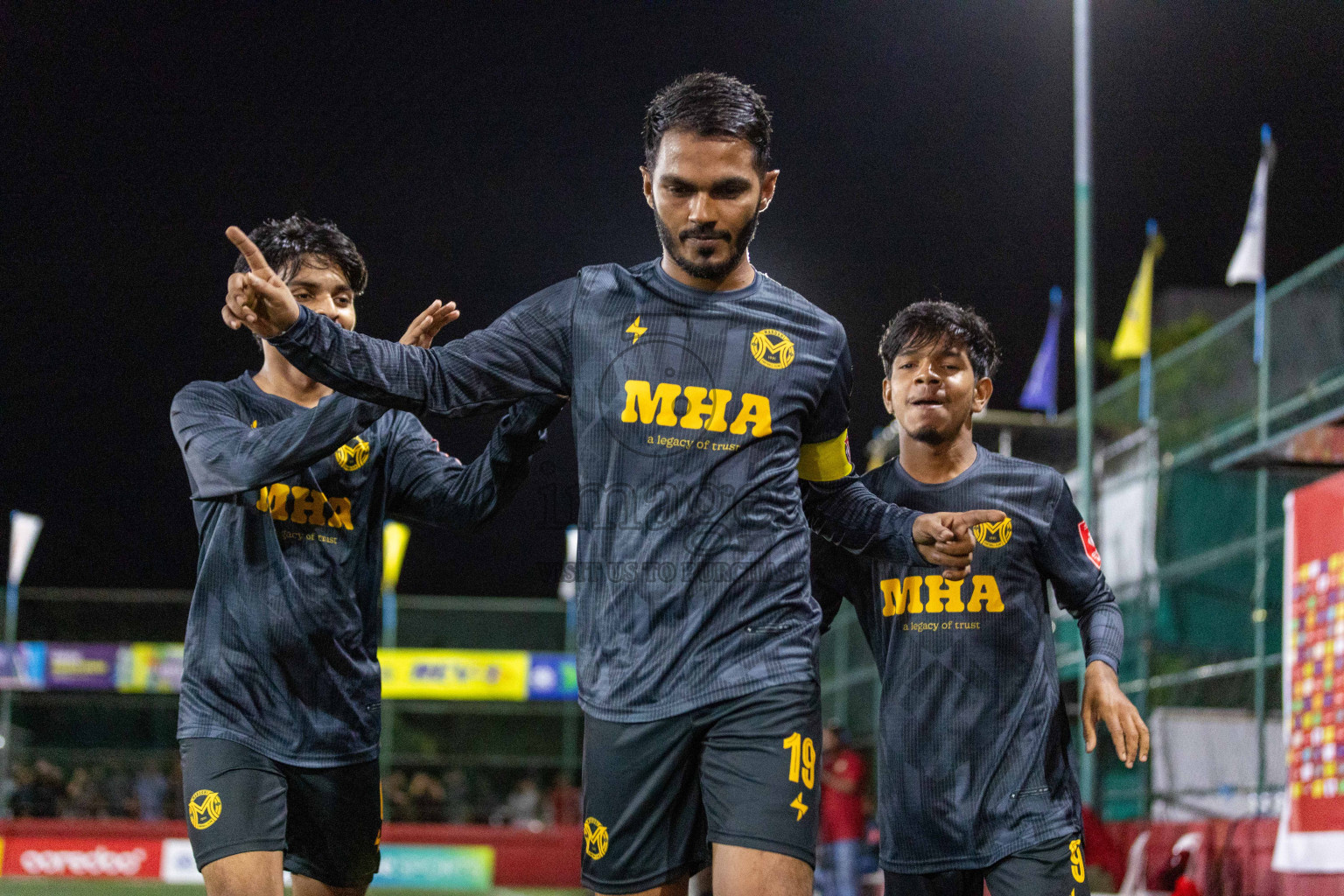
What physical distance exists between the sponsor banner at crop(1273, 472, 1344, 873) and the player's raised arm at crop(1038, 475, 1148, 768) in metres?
4.13

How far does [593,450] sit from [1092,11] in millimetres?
11181

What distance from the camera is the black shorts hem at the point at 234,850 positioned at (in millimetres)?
3621

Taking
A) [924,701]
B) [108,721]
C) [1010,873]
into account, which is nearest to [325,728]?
[924,701]

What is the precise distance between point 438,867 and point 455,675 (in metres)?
7.08

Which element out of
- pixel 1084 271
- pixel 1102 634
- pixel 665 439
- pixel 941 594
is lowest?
pixel 1102 634

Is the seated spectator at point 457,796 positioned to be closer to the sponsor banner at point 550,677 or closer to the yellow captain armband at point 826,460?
the sponsor banner at point 550,677

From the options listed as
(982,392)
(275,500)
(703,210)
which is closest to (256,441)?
(275,500)

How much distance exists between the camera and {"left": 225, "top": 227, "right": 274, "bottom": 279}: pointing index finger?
303 centimetres

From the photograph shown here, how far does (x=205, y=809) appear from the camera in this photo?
366 cm

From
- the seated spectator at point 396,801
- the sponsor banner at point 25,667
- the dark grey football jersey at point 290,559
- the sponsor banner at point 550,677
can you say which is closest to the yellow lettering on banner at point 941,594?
the dark grey football jersey at point 290,559

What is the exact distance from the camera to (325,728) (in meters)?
3.89

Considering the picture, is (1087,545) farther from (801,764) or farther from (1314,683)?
(1314,683)

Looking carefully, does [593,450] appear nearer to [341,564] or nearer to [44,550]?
[341,564]

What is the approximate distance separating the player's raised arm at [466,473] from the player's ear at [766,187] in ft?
3.04
